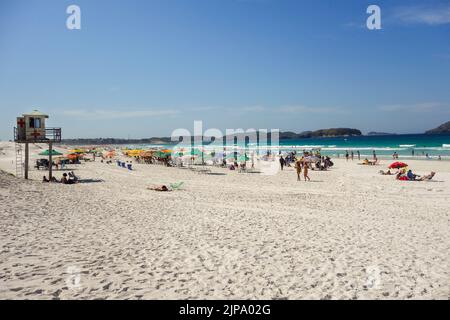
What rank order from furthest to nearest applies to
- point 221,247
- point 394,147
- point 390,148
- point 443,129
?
point 443,129, point 394,147, point 390,148, point 221,247

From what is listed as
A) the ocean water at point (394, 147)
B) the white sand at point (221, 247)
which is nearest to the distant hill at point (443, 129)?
the ocean water at point (394, 147)

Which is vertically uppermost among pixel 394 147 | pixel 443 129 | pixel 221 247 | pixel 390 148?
pixel 443 129

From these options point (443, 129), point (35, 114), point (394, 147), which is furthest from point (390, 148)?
point (443, 129)

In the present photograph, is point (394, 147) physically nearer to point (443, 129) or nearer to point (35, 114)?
point (35, 114)

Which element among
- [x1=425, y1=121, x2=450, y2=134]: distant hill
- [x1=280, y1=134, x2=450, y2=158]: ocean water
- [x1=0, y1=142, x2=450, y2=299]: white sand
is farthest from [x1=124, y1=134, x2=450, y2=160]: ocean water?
[x1=425, y1=121, x2=450, y2=134]: distant hill

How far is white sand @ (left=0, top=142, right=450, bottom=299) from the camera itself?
15.4 ft

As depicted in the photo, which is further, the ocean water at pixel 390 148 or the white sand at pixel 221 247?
the ocean water at pixel 390 148

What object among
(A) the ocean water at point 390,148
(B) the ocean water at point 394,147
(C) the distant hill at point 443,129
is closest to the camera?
(A) the ocean water at point 390,148

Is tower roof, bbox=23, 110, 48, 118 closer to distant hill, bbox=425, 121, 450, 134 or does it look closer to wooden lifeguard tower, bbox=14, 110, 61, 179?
wooden lifeguard tower, bbox=14, 110, 61, 179

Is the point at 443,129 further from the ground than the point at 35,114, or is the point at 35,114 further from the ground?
the point at 443,129

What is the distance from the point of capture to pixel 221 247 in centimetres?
659

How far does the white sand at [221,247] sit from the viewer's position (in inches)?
185

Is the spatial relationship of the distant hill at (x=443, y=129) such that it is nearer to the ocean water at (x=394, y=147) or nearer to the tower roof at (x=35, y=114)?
the ocean water at (x=394, y=147)
